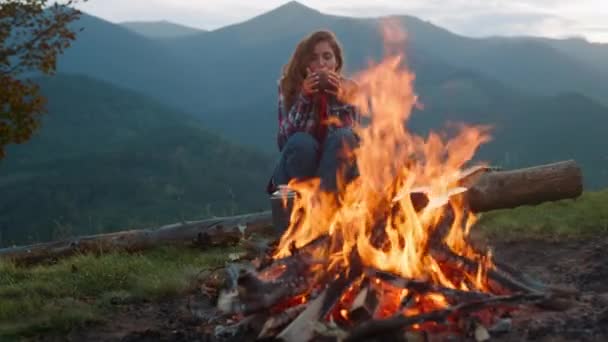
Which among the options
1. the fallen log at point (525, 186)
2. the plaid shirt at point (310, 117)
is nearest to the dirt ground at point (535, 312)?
the fallen log at point (525, 186)

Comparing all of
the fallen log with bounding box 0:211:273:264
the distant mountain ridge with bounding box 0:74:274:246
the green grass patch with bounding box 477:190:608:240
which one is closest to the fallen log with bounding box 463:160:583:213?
the green grass patch with bounding box 477:190:608:240

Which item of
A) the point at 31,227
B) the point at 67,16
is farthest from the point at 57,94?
the point at 67,16

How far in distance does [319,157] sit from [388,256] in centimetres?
188

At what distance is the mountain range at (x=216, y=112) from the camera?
44.8 m

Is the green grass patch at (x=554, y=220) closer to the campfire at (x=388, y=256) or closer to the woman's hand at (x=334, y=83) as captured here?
the campfire at (x=388, y=256)

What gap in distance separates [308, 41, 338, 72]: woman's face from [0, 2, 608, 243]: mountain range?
1.39 feet

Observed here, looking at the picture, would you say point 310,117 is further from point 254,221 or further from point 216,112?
point 216,112

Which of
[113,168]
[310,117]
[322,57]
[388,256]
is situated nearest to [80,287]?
[310,117]

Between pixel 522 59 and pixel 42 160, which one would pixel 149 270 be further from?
pixel 522 59

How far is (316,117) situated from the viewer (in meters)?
5.70

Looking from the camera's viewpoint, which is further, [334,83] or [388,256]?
[334,83]

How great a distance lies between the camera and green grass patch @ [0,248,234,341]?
13.7ft

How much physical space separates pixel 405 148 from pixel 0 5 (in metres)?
9.00

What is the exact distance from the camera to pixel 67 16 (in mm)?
11469
